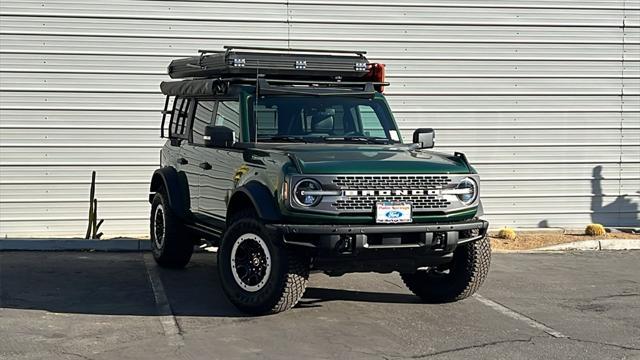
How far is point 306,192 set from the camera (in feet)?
24.1

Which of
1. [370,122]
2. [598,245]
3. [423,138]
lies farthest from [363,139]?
[598,245]

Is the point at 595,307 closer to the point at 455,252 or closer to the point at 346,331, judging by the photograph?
the point at 455,252

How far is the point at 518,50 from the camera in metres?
14.0

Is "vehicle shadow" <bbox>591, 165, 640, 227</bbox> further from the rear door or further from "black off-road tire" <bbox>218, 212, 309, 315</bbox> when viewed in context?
"black off-road tire" <bbox>218, 212, 309, 315</bbox>

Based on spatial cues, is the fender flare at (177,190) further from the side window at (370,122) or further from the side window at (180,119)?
the side window at (370,122)

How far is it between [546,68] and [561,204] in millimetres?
2181

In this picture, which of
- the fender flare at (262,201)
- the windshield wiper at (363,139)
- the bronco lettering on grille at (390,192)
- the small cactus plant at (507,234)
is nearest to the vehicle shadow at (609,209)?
the small cactus plant at (507,234)

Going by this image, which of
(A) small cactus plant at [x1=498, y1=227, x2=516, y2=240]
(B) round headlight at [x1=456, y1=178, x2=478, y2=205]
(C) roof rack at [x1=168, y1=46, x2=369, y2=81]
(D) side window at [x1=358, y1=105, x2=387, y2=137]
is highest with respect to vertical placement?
(C) roof rack at [x1=168, y1=46, x2=369, y2=81]

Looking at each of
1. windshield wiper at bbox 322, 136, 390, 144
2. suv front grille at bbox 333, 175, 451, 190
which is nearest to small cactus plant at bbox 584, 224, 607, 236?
windshield wiper at bbox 322, 136, 390, 144

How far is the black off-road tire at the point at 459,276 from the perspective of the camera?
324 inches

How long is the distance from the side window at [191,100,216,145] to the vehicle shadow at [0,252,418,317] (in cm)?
155

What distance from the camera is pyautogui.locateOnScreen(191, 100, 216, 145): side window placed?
31.0 feet

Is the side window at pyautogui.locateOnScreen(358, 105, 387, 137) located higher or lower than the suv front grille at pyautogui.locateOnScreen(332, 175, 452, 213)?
higher

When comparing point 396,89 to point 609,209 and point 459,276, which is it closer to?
point 609,209
